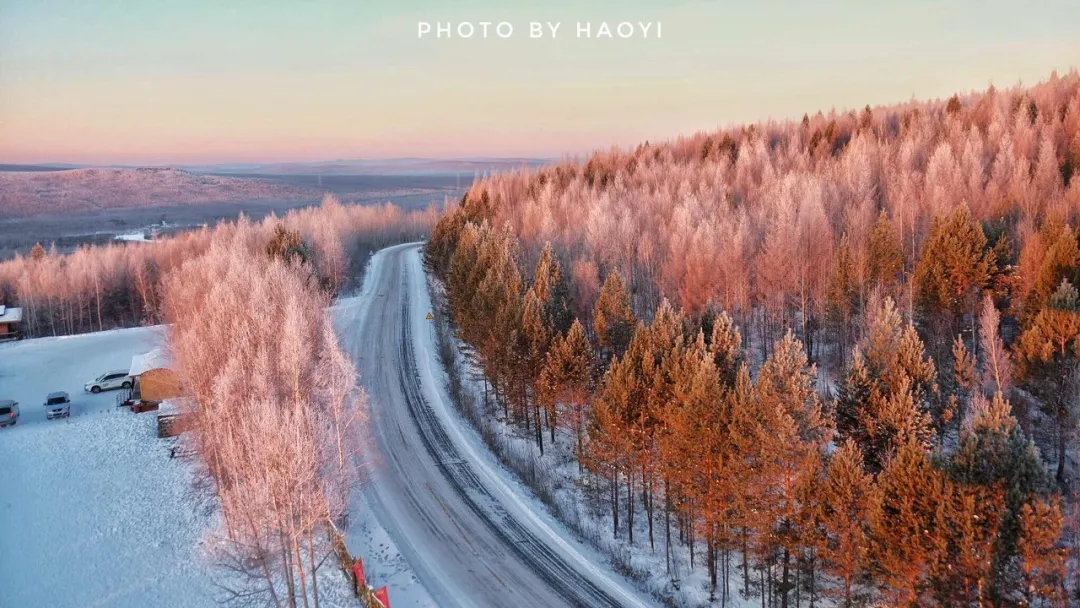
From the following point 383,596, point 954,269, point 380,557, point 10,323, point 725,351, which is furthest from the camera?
point 10,323

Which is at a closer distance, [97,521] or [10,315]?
[97,521]

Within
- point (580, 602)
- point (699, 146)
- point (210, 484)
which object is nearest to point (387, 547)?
point (580, 602)

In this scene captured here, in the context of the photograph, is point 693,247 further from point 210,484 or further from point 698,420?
point 210,484

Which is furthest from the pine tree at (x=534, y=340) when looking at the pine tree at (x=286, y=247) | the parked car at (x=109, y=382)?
the parked car at (x=109, y=382)

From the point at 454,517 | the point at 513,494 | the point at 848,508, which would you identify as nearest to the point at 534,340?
the point at 513,494

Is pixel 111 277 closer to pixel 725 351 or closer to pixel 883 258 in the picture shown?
pixel 725 351

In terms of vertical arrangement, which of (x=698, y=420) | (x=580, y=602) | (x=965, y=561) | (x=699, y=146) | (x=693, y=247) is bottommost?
(x=580, y=602)
